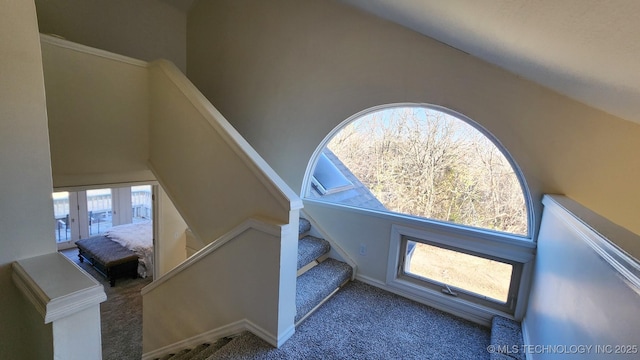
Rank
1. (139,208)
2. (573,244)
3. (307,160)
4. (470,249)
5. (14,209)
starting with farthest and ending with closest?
(139,208) → (307,160) → (470,249) → (573,244) → (14,209)

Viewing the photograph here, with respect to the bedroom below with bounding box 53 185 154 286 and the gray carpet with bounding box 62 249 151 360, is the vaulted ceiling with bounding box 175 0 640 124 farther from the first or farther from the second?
the gray carpet with bounding box 62 249 151 360

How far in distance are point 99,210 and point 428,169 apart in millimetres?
8154

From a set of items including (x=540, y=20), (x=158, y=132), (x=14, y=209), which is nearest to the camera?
(x=540, y=20)

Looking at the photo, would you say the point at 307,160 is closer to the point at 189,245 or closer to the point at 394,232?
the point at 394,232

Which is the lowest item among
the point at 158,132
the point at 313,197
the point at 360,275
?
the point at 360,275

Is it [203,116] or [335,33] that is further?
[335,33]

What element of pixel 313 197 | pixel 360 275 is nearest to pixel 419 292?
pixel 360 275

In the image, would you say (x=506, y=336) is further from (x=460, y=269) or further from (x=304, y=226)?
(x=304, y=226)

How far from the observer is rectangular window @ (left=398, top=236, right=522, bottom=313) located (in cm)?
227

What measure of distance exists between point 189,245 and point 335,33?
425 centimetres

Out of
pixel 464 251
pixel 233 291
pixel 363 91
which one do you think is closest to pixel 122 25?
pixel 363 91

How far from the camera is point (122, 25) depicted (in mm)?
3398

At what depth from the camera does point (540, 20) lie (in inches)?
34.4

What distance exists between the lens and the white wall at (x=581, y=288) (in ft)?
2.56
